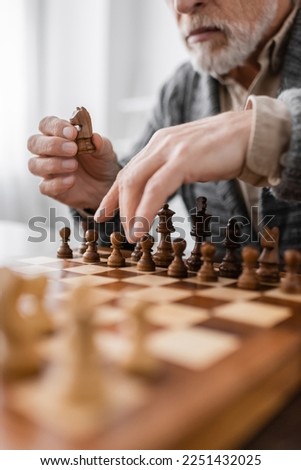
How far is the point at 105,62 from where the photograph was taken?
400 cm

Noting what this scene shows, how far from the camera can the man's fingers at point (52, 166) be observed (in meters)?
1.50

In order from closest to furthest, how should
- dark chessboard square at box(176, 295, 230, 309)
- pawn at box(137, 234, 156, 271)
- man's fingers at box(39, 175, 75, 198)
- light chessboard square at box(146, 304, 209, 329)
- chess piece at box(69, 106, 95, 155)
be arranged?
1. light chessboard square at box(146, 304, 209, 329)
2. dark chessboard square at box(176, 295, 230, 309)
3. pawn at box(137, 234, 156, 271)
4. chess piece at box(69, 106, 95, 155)
5. man's fingers at box(39, 175, 75, 198)

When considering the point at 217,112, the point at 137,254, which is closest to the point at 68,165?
the point at 137,254

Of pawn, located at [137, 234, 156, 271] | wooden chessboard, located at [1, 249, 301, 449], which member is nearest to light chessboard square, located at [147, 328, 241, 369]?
wooden chessboard, located at [1, 249, 301, 449]

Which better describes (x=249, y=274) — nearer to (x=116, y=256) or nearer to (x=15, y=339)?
(x=116, y=256)

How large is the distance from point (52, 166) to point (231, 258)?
2.21 ft

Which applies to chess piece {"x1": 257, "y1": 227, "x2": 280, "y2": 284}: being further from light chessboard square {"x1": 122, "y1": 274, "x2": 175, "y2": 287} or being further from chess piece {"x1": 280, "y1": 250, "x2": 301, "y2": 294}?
light chessboard square {"x1": 122, "y1": 274, "x2": 175, "y2": 287}

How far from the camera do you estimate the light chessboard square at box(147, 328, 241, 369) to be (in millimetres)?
601

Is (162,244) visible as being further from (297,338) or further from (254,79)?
(254,79)

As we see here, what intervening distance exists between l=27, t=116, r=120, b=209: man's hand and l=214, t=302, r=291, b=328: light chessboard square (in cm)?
83

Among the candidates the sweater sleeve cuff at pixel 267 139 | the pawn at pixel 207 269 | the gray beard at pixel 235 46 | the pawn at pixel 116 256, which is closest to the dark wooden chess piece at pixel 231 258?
the pawn at pixel 207 269

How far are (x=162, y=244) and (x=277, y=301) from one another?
45cm

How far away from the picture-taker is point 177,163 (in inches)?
39.6
